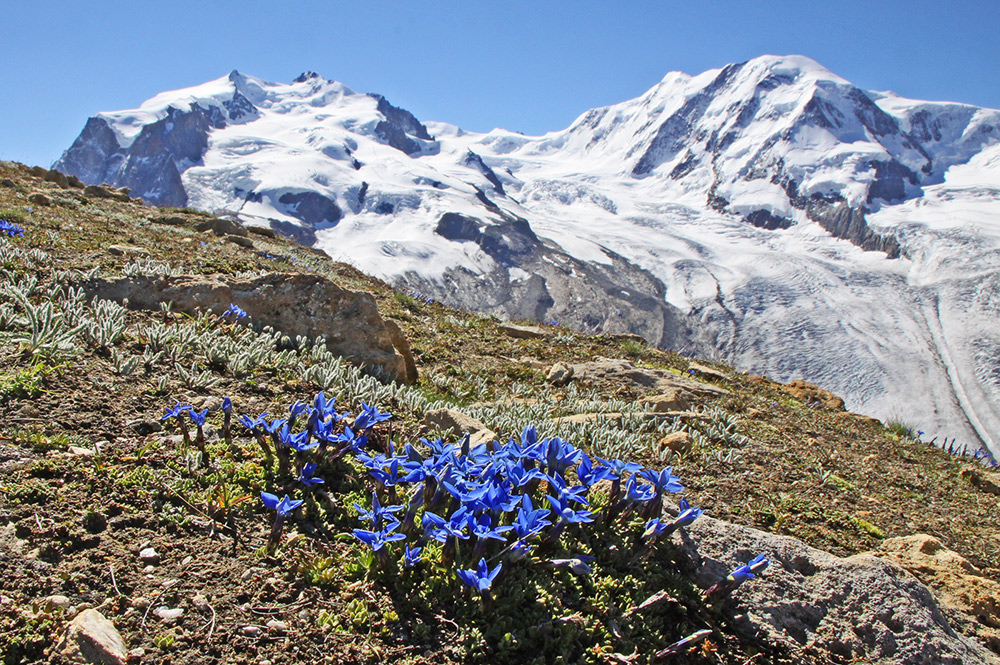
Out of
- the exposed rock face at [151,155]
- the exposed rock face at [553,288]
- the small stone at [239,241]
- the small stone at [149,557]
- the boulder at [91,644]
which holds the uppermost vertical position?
the exposed rock face at [151,155]

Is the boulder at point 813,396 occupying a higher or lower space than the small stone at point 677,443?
higher

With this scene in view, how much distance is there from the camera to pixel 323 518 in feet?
9.95

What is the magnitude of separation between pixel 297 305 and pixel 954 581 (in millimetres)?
6022

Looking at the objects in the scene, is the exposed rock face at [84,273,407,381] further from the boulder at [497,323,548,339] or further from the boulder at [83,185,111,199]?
the boulder at [83,185,111,199]

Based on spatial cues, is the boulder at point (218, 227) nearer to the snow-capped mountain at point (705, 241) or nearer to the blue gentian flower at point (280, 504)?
the blue gentian flower at point (280, 504)

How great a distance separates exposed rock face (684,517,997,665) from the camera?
283 centimetres

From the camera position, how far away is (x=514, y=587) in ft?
8.75

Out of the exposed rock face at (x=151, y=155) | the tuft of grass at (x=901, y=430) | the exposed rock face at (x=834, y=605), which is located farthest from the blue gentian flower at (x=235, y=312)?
the exposed rock face at (x=151, y=155)

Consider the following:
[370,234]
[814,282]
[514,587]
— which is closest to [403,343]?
[514,587]

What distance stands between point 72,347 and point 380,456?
97.4 inches

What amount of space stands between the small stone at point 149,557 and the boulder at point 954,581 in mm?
4122

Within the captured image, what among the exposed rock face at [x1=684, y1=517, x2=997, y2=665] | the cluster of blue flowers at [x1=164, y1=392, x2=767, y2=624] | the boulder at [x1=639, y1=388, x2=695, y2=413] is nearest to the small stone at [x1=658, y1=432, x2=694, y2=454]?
the boulder at [x1=639, y1=388, x2=695, y2=413]

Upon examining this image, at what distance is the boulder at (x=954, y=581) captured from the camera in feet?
11.8

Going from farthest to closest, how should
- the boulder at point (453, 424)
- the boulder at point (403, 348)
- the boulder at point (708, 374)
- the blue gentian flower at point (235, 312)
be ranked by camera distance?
the boulder at point (708, 374) → the boulder at point (403, 348) → the blue gentian flower at point (235, 312) → the boulder at point (453, 424)
